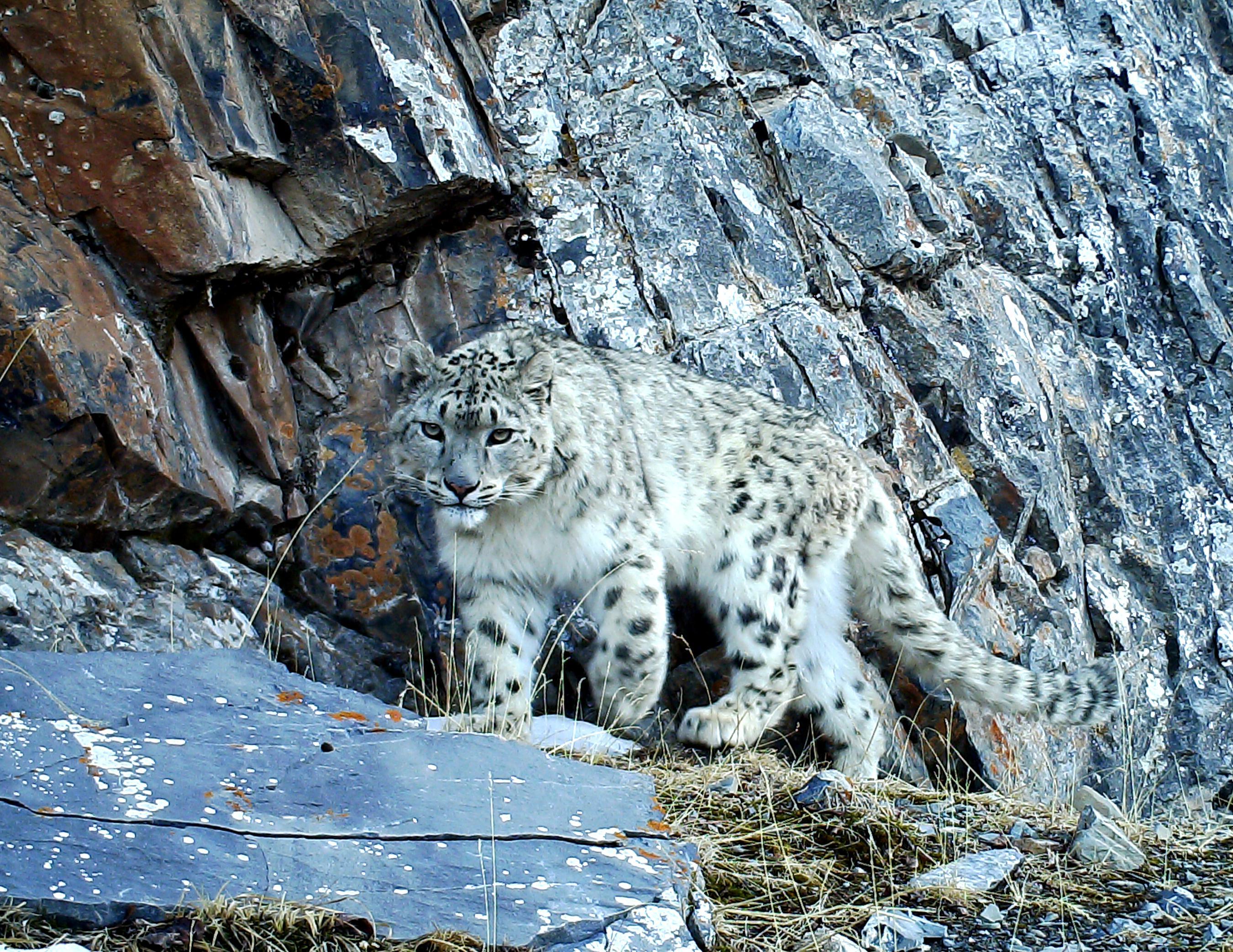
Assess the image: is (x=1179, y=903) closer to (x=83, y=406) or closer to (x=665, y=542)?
(x=665, y=542)

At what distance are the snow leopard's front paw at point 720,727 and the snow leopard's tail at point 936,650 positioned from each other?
1159 millimetres

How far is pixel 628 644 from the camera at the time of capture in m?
6.29

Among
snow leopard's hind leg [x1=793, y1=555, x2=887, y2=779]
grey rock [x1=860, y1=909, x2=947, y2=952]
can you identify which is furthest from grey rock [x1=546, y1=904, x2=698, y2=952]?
snow leopard's hind leg [x1=793, y1=555, x2=887, y2=779]

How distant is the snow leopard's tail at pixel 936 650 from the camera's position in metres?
6.54

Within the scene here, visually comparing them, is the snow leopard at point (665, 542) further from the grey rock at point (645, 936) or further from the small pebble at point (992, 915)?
the small pebble at point (992, 915)

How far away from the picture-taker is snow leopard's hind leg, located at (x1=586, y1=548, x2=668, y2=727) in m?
6.28

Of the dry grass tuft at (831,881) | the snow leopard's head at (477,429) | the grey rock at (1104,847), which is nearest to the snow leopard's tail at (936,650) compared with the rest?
the dry grass tuft at (831,881)

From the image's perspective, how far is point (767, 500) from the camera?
6934 mm

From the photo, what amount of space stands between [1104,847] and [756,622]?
2.47 meters

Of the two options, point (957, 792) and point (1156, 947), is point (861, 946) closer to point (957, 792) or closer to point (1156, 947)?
point (1156, 947)

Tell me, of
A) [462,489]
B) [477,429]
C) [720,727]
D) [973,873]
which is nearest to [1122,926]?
[973,873]

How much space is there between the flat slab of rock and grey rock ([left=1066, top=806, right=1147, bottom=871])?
157cm

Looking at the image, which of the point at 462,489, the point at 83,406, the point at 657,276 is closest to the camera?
the point at 83,406

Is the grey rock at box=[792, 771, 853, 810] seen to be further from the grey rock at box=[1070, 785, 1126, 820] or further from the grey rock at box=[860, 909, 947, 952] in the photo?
the grey rock at box=[1070, 785, 1126, 820]
